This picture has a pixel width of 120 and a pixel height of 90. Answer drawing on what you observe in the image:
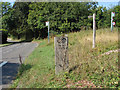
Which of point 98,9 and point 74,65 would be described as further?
point 98,9

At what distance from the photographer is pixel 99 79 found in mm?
4262

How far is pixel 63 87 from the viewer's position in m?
4.18

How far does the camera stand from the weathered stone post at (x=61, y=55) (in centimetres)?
520

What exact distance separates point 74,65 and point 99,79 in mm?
1459

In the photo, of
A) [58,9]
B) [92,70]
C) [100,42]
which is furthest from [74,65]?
[58,9]

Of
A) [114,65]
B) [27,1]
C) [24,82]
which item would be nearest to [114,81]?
[114,65]

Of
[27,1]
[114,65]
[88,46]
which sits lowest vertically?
[114,65]

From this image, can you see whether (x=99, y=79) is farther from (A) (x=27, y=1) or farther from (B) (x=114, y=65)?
(A) (x=27, y=1)

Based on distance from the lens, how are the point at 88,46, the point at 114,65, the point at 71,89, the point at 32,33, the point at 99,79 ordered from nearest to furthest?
the point at 71,89, the point at 99,79, the point at 114,65, the point at 88,46, the point at 32,33

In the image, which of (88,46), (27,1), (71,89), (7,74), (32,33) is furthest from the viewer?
(32,33)

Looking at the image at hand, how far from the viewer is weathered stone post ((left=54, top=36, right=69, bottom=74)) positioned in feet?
17.0

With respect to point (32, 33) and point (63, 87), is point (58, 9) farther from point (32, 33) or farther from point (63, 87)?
point (63, 87)

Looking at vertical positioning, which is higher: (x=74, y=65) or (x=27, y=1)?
(x=27, y=1)

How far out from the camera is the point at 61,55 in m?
5.23
